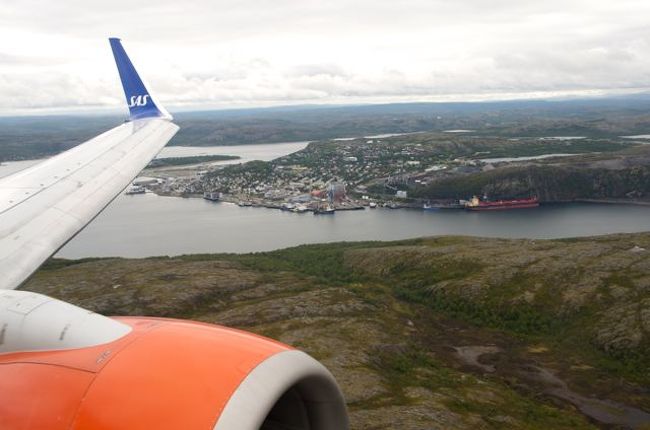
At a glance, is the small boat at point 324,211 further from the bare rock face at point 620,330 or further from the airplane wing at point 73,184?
the airplane wing at point 73,184

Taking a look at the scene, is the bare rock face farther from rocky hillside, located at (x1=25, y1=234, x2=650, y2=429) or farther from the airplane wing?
the airplane wing

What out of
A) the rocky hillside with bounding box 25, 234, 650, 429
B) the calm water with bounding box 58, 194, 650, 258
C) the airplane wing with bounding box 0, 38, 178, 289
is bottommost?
the calm water with bounding box 58, 194, 650, 258

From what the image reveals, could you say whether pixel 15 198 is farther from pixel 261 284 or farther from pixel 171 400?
pixel 261 284

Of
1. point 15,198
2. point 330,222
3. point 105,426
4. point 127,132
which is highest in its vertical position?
point 127,132

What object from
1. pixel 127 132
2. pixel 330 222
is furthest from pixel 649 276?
pixel 330 222

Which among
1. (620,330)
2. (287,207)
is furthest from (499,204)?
(620,330)

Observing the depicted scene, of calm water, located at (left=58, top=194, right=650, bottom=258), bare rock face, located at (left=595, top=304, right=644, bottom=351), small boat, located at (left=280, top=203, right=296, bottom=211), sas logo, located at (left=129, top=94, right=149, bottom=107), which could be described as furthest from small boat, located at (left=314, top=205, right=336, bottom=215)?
sas logo, located at (left=129, top=94, right=149, bottom=107)

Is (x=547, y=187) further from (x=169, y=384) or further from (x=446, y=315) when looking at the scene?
(x=169, y=384)
